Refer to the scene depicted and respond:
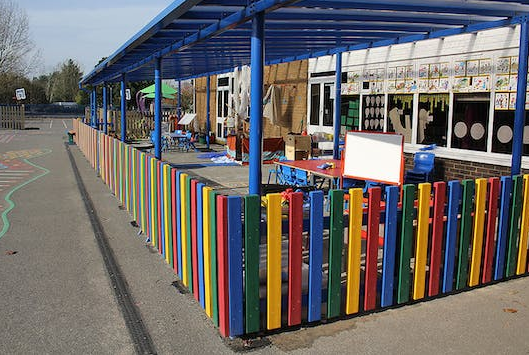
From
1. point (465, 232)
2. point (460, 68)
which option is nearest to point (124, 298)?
point (465, 232)

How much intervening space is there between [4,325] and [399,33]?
676 cm

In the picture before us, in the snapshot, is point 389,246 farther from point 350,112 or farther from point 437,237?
point 350,112

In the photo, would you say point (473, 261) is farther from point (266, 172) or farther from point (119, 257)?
point (266, 172)

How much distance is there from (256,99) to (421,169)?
19.4 ft

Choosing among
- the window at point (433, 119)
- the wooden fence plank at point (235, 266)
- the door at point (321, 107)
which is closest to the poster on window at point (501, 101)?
the window at point (433, 119)

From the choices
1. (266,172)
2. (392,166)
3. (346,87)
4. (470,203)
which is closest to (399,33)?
(392,166)

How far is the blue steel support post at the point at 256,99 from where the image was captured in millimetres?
4828

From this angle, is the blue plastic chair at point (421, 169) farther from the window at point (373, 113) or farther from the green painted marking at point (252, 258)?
the green painted marking at point (252, 258)

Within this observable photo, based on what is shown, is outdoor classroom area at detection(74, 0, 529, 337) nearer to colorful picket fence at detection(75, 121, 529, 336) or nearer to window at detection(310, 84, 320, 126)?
colorful picket fence at detection(75, 121, 529, 336)

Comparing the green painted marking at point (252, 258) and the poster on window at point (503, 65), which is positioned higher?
the poster on window at point (503, 65)

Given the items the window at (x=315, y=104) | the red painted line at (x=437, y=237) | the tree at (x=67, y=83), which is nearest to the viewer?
the red painted line at (x=437, y=237)

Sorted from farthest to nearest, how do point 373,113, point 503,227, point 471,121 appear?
point 373,113
point 471,121
point 503,227

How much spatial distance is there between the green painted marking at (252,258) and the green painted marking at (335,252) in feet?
2.09

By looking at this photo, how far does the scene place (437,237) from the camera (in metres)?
4.78
